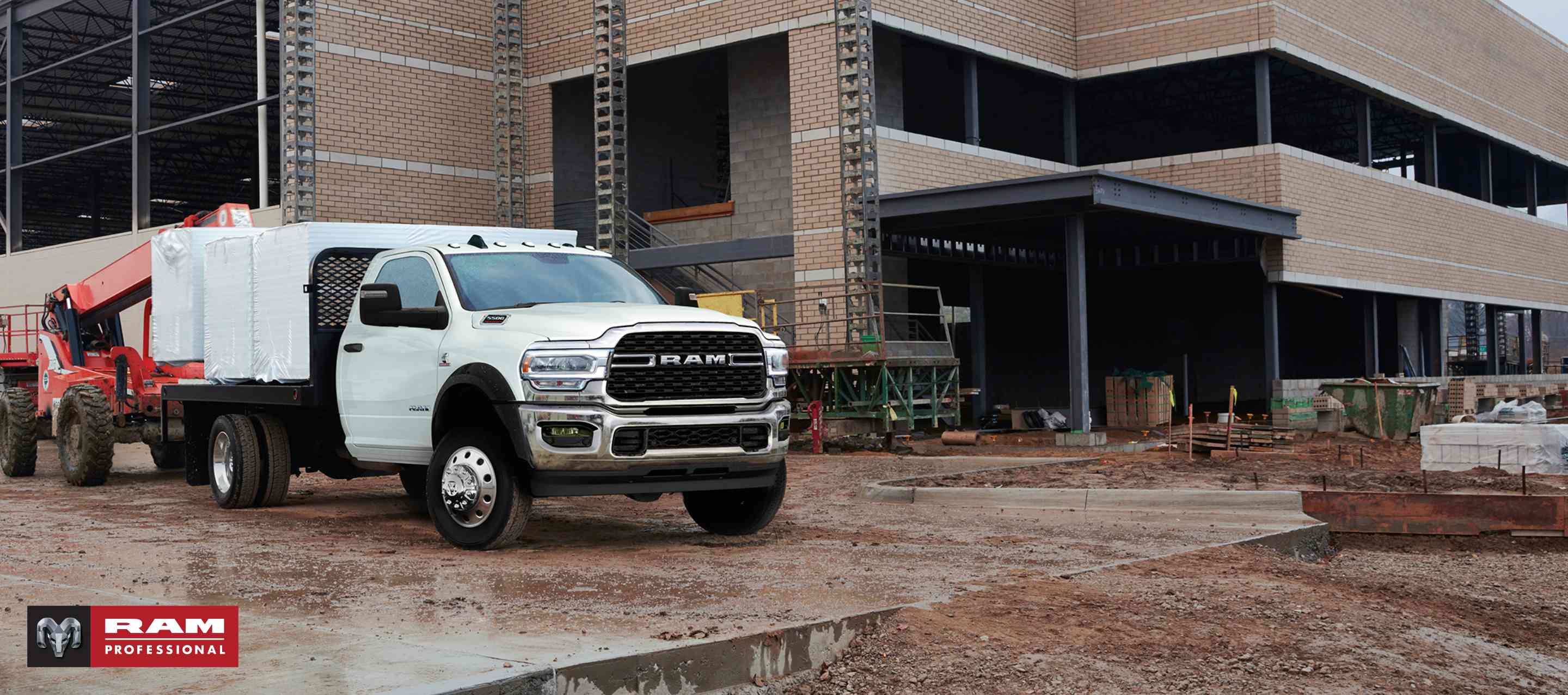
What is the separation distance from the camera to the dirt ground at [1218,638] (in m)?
6.21

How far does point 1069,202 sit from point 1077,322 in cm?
211

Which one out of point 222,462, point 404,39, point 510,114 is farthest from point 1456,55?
point 222,462

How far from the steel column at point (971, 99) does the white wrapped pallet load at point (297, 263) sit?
18.5 meters

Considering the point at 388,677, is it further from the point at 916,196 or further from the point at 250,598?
the point at 916,196

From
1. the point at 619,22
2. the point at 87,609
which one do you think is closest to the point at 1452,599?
the point at 87,609

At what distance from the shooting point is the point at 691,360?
955 cm

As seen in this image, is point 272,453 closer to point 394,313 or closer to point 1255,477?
point 394,313

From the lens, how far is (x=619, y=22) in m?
30.3

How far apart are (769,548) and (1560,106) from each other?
50260 millimetres

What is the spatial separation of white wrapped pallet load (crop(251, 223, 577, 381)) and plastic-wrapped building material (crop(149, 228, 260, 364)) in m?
1.67

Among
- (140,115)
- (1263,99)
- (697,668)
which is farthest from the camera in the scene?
(140,115)

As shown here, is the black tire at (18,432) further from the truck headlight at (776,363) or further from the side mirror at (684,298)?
the truck headlight at (776,363)

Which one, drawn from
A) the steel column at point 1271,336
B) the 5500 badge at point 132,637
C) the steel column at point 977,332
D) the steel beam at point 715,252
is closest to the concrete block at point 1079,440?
the steel column at point 977,332

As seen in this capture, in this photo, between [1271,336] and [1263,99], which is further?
[1271,336]
